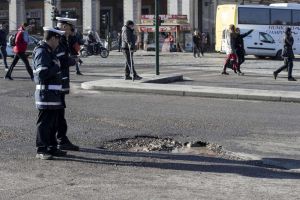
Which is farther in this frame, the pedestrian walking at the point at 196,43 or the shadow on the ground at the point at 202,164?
the pedestrian walking at the point at 196,43

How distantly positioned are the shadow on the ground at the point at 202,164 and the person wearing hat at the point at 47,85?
364 mm

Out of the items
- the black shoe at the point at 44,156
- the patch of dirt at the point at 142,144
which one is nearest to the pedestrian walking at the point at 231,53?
the patch of dirt at the point at 142,144

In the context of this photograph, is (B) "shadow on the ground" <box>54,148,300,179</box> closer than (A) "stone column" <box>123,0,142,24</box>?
Yes

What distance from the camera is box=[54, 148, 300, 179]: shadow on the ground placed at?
784 centimetres

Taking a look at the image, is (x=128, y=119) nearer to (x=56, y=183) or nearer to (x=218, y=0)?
(x=56, y=183)

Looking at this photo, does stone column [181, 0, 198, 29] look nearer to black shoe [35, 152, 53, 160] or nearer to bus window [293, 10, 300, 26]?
bus window [293, 10, 300, 26]

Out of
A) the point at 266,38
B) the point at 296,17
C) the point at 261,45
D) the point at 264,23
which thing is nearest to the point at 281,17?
the point at 296,17

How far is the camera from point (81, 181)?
23.7 feet

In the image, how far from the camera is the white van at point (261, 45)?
4109 centimetres

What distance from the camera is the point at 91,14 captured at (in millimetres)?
62125

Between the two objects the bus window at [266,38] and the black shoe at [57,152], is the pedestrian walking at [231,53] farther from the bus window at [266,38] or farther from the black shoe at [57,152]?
the bus window at [266,38]

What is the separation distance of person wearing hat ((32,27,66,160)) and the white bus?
111 ft

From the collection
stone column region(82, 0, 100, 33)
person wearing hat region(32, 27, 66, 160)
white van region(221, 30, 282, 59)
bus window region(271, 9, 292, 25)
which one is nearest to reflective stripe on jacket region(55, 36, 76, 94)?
person wearing hat region(32, 27, 66, 160)

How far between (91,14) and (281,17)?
24932 mm
